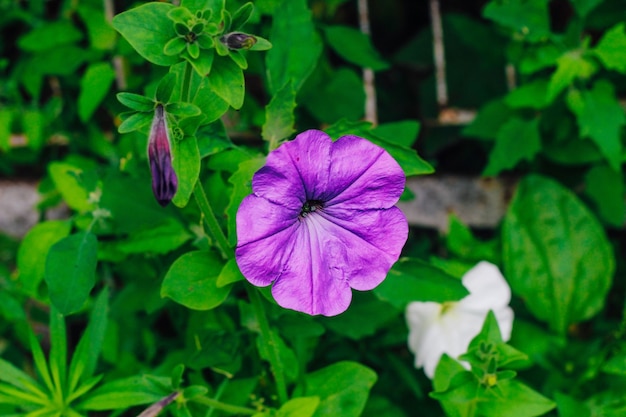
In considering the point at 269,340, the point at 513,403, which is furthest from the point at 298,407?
the point at 513,403

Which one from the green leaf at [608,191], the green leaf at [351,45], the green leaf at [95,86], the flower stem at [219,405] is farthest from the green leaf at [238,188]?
the green leaf at [608,191]

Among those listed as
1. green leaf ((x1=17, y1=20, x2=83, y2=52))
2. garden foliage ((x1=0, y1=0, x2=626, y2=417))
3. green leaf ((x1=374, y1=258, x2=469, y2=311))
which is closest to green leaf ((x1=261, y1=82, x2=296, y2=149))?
garden foliage ((x1=0, y1=0, x2=626, y2=417))

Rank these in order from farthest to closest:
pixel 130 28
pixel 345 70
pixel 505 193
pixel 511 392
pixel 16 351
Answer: pixel 505 193, pixel 16 351, pixel 345 70, pixel 511 392, pixel 130 28

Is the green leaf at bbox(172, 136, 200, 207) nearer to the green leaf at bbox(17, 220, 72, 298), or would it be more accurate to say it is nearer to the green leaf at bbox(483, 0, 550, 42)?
the green leaf at bbox(17, 220, 72, 298)

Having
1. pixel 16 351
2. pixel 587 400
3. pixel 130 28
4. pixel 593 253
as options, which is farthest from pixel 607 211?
pixel 16 351

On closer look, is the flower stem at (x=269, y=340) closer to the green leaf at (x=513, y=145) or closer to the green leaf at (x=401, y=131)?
the green leaf at (x=401, y=131)

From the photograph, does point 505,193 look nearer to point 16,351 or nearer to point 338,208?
point 338,208

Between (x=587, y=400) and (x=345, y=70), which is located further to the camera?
(x=345, y=70)
